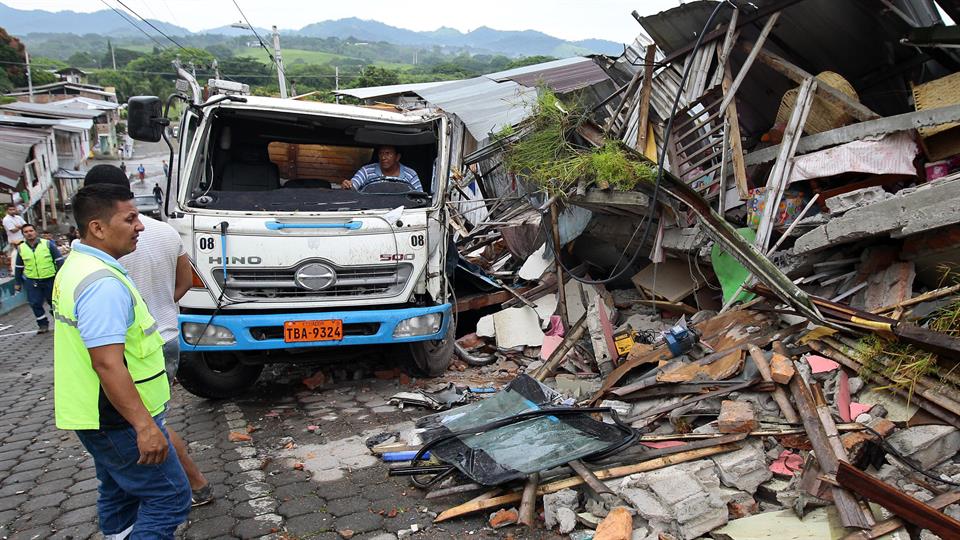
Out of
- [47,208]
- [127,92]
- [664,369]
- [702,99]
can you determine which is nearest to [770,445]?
[664,369]

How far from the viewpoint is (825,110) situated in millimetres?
5785

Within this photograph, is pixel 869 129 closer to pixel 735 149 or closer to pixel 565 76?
pixel 735 149

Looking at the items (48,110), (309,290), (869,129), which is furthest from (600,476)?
(48,110)

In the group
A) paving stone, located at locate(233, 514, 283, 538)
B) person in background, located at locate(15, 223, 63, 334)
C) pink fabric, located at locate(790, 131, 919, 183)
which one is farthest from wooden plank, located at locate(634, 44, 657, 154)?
person in background, located at locate(15, 223, 63, 334)

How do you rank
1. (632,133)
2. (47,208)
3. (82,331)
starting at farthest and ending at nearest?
1. (47,208)
2. (632,133)
3. (82,331)

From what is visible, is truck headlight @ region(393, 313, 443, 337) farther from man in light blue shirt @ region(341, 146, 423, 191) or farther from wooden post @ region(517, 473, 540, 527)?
wooden post @ region(517, 473, 540, 527)

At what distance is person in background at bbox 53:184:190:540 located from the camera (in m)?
2.49

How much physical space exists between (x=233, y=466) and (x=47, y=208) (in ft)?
104

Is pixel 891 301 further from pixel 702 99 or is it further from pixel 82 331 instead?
pixel 82 331

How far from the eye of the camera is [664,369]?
492cm

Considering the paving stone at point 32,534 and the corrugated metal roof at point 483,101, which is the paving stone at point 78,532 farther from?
the corrugated metal roof at point 483,101

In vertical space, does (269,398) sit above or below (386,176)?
below

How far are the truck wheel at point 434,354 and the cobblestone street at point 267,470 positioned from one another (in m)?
0.34

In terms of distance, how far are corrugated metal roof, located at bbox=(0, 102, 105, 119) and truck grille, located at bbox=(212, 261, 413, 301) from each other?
1261 inches
